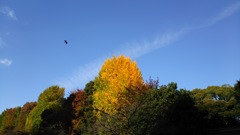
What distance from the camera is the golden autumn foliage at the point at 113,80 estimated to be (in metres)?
33.8

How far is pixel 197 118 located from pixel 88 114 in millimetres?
14976

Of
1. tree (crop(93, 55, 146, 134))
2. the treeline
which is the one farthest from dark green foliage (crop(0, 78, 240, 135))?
tree (crop(93, 55, 146, 134))

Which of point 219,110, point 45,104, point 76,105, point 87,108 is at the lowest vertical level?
point 219,110

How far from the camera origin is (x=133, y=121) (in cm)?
2169

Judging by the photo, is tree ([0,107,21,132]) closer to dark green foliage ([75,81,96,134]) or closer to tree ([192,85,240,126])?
dark green foliage ([75,81,96,134])

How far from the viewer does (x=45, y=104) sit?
154 ft

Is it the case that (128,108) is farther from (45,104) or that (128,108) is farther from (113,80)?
(45,104)

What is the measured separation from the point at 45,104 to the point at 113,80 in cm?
1623

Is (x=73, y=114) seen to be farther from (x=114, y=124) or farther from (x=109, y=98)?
(x=114, y=124)

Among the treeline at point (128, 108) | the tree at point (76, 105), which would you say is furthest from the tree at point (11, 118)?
the tree at point (76, 105)

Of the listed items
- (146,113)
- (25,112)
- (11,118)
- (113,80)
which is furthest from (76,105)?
(11,118)

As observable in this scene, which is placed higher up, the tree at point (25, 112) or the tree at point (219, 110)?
the tree at point (25, 112)

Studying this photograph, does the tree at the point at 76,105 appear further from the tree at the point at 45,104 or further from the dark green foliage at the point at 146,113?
the tree at the point at 45,104

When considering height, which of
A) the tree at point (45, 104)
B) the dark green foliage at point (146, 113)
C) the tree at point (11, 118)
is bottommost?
the dark green foliage at point (146, 113)
